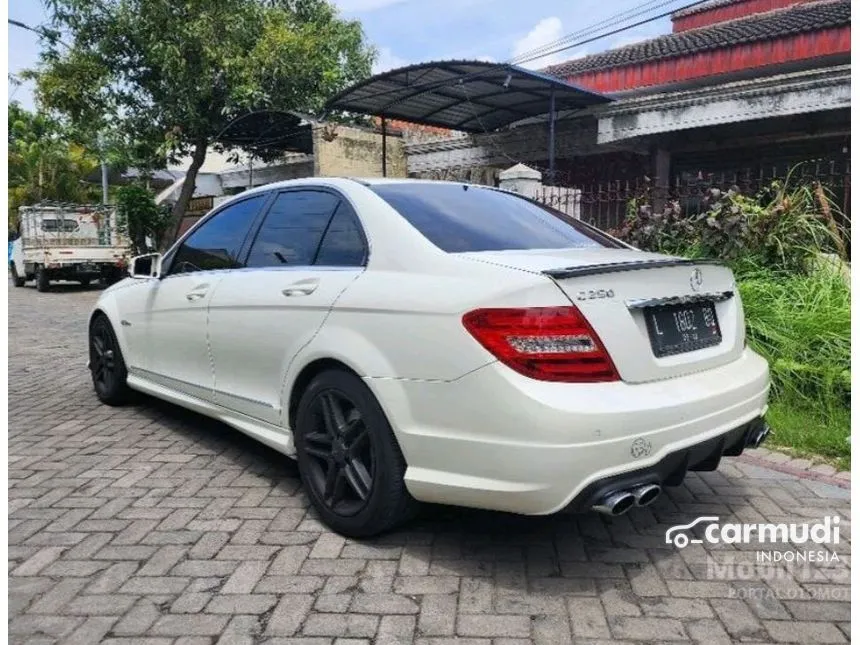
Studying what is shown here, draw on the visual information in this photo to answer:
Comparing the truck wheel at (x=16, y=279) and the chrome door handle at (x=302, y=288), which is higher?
the chrome door handle at (x=302, y=288)

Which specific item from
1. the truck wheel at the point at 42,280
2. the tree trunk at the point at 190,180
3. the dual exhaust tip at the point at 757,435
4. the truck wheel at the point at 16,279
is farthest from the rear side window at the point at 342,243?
the truck wheel at the point at 16,279

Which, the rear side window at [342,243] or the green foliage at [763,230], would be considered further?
the green foliage at [763,230]

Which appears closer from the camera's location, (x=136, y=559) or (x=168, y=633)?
(x=168, y=633)

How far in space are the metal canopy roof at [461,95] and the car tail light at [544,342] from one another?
725 cm

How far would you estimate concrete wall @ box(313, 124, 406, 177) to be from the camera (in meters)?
13.1

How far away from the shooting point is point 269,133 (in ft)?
47.1

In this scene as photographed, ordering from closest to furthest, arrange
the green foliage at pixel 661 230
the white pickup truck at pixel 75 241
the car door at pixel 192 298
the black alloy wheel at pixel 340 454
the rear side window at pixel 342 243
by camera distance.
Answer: the black alloy wheel at pixel 340 454 < the rear side window at pixel 342 243 < the car door at pixel 192 298 < the green foliage at pixel 661 230 < the white pickup truck at pixel 75 241

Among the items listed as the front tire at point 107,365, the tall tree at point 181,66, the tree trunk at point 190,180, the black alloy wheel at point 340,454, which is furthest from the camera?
the tree trunk at point 190,180

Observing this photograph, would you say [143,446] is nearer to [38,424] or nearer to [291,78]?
[38,424]

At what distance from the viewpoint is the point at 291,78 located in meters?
13.0

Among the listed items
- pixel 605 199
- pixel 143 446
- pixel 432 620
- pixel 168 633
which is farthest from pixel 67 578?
pixel 605 199

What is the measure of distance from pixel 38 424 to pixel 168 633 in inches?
124

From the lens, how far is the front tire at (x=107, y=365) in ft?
16.7

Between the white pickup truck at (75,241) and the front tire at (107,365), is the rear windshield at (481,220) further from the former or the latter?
the white pickup truck at (75,241)
